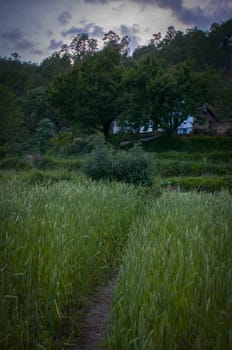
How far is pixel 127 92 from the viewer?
74.3 ft

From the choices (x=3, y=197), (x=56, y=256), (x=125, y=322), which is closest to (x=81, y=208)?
(x=3, y=197)

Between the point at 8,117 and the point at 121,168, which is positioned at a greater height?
the point at 8,117

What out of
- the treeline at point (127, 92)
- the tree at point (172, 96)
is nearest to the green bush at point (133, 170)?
the treeline at point (127, 92)

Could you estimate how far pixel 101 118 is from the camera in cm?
2417

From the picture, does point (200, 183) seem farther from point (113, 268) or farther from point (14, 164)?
point (14, 164)

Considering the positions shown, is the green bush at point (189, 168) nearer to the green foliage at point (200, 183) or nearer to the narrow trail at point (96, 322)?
the green foliage at point (200, 183)

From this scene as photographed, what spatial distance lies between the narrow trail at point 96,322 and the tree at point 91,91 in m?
20.3

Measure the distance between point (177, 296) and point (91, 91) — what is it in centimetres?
2212

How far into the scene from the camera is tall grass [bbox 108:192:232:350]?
7.26ft

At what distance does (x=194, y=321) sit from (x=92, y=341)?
908 millimetres

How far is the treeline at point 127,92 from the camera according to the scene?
67.5 ft

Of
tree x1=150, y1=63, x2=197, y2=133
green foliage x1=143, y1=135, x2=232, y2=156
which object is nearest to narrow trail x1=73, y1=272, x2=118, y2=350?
green foliage x1=143, y1=135, x2=232, y2=156

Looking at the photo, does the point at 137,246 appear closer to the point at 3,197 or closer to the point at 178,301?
the point at 178,301

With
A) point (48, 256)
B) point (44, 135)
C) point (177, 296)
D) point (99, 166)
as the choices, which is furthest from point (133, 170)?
point (44, 135)
